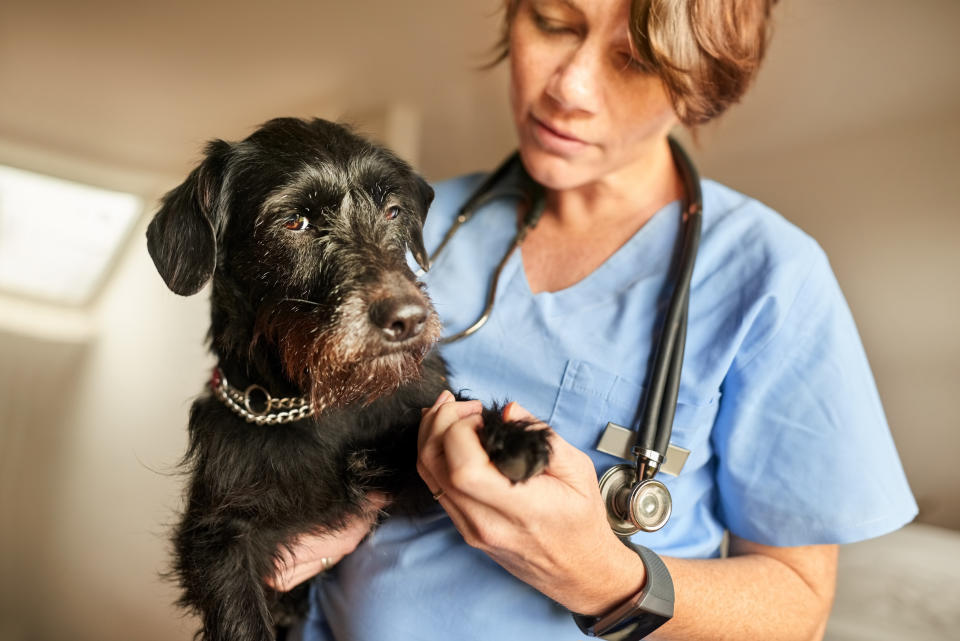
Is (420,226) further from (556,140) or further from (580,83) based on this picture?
(580,83)

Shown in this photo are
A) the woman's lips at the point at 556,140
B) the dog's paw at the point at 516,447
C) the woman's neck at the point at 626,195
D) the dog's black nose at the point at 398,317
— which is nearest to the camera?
the dog's paw at the point at 516,447

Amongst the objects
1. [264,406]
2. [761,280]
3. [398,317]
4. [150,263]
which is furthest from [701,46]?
[150,263]

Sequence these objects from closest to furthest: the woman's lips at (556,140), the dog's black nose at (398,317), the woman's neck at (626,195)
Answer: the dog's black nose at (398,317), the woman's lips at (556,140), the woman's neck at (626,195)

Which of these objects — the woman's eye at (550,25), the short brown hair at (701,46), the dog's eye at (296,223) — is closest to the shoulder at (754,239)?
the short brown hair at (701,46)

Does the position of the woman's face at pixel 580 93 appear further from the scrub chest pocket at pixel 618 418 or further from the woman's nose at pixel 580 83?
the scrub chest pocket at pixel 618 418

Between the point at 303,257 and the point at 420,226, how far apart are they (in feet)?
1.11

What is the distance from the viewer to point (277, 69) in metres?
1.86

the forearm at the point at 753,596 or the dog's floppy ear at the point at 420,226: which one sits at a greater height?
the dog's floppy ear at the point at 420,226

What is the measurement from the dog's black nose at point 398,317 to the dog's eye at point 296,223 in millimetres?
282

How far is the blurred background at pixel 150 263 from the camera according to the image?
149 centimetres

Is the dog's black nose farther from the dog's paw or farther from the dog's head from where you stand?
the dog's paw

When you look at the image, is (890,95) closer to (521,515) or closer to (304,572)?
(521,515)

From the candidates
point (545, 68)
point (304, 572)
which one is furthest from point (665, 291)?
point (304, 572)

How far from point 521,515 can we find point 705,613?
56 centimetres
